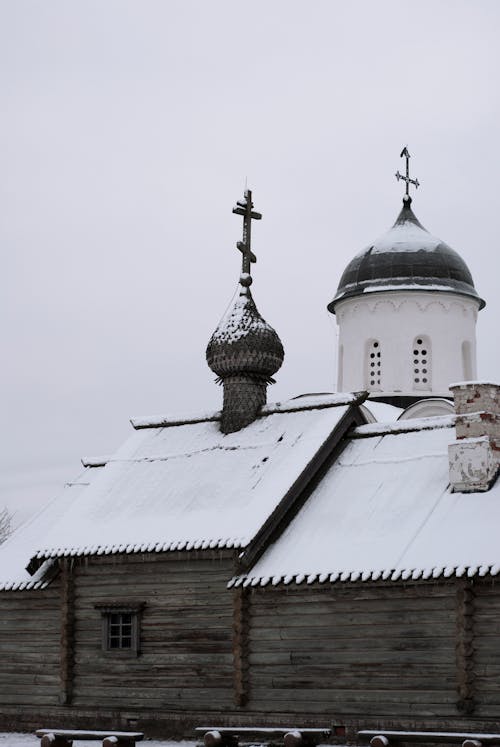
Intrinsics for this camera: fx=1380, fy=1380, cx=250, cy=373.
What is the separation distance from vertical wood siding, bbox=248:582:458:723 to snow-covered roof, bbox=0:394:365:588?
1.33 m

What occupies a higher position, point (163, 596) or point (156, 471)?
point (156, 471)

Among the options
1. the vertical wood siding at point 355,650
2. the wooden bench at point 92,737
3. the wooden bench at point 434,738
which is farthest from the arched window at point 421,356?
the wooden bench at point 434,738

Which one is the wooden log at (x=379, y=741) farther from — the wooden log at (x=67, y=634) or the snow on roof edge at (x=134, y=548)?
the wooden log at (x=67, y=634)

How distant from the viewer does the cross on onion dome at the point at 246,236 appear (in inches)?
990

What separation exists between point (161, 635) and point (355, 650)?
11.8 ft

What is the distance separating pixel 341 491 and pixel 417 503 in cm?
174

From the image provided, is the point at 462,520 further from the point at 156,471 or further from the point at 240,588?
the point at 156,471

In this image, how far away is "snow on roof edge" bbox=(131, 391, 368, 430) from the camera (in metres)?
22.1

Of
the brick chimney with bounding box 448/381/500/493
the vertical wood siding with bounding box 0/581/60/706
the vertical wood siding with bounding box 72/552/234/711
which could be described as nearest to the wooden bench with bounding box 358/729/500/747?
the brick chimney with bounding box 448/381/500/493

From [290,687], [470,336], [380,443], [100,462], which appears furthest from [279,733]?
[470,336]

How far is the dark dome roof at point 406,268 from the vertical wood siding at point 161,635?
11107mm

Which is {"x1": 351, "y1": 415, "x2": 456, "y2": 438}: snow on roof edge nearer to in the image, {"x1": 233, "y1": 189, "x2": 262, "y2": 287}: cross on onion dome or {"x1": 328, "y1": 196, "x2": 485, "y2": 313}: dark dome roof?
{"x1": 233, "y1": 189, "x2": 262, "y2": 287}: cross on onion dome

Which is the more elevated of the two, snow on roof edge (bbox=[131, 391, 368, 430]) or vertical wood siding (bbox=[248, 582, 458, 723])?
snow on roof edge (bbox=[131, 391, 368, 430])

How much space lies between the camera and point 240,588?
19969mm
